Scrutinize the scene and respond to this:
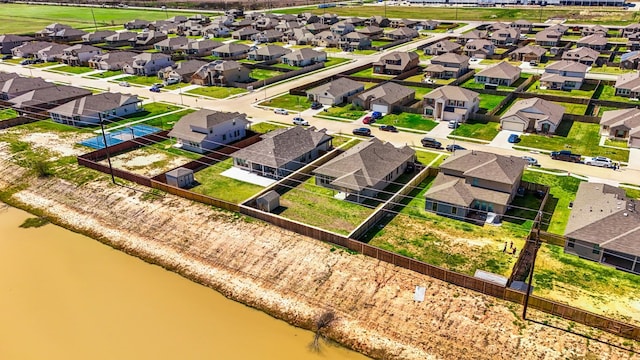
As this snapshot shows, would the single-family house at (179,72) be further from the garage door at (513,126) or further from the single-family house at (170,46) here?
the garage door at (513,126)

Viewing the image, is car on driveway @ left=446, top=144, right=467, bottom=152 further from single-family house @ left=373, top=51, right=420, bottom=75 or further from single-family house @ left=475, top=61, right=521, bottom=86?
single-family house @ left=373, top=51, right=420, bottom=75

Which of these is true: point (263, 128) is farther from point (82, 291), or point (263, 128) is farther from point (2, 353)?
point (2, 353)

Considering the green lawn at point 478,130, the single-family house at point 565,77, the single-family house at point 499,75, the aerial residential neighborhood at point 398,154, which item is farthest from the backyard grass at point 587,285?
the single-family house at point 565,77

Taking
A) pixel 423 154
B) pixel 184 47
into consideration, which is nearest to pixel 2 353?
pixel 423 154

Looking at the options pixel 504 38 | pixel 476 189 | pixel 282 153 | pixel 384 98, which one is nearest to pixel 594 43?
pixel 504 38

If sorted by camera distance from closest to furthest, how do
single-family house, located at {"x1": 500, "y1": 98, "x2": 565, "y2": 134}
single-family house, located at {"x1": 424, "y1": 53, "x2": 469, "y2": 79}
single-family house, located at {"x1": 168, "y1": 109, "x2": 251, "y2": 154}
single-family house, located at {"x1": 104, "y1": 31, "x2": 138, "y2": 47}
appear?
single-family house, located at {"x1": 168, "y1": 109, "x2": 251, "y2": 154} < single-family house, located at {"x1": 500, "y1": 98, "x2": 565, "y2": 134} < single-family house, located at {"x1": 424, "y1": 53, "x2": 469, "y2": 79} < single-family house, located at {"x1": 104, "y1": 31, "x2": 138, "y2": 47}

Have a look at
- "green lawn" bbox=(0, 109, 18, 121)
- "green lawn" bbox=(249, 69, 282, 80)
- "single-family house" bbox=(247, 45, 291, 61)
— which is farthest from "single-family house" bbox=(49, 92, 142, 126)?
"single-family house" bbox=(247, 45, 291, 61)

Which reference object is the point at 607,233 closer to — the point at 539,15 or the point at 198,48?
the point at 198,48
